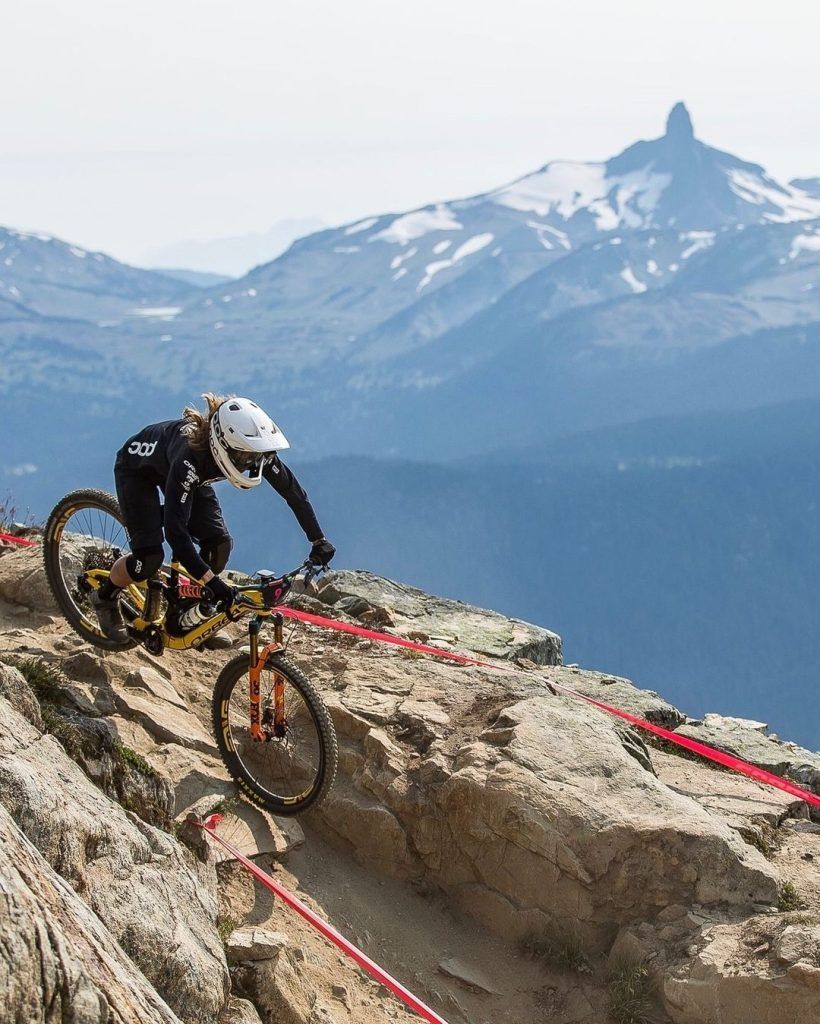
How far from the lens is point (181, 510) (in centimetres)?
913

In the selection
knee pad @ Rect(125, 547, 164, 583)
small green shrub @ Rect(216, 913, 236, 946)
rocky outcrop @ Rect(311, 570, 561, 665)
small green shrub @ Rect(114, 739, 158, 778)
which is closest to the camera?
small green shrub @ Rect(216, 913, 236, 946)

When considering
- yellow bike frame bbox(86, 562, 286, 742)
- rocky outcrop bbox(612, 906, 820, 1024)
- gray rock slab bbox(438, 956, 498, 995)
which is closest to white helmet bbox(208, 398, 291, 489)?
yellow bike frame bbox(86, 562, 286, 742)

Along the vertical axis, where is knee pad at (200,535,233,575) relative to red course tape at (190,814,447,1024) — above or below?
above

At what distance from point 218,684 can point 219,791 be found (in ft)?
3.06

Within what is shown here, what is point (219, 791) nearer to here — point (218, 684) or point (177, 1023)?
point (218, 684)

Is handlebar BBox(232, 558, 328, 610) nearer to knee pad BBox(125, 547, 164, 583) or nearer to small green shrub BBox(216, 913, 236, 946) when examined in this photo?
knee pad BBox(125, 547, 164, 583)

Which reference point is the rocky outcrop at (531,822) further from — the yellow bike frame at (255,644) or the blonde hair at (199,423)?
the blonde hair at (199,423)

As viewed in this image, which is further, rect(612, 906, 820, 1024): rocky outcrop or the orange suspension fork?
the orange suspension fork

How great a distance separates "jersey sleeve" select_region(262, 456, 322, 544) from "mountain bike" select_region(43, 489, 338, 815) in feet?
1.48

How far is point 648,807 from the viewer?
31.1ft

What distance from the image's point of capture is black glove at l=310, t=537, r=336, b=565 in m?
9.56

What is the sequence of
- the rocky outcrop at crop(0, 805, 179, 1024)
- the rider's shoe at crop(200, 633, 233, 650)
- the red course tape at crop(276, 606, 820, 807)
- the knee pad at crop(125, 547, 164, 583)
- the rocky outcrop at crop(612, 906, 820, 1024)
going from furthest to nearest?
the rider's shoe at crop(200, 633, 233, 650) → the red course tape at crop(276, 606, 820, 807) → the knee pad at crop(125, 547, 164, 583) → the rocky outcrop at crop(612, 906, 820, 1024) → the rocky outcrop at crop(0, 805, 179, 1024)

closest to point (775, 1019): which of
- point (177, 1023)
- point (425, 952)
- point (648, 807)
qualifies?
point (648, 807)

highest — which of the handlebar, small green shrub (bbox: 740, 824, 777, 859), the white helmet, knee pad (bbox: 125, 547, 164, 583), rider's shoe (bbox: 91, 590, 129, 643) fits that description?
the white helmet
